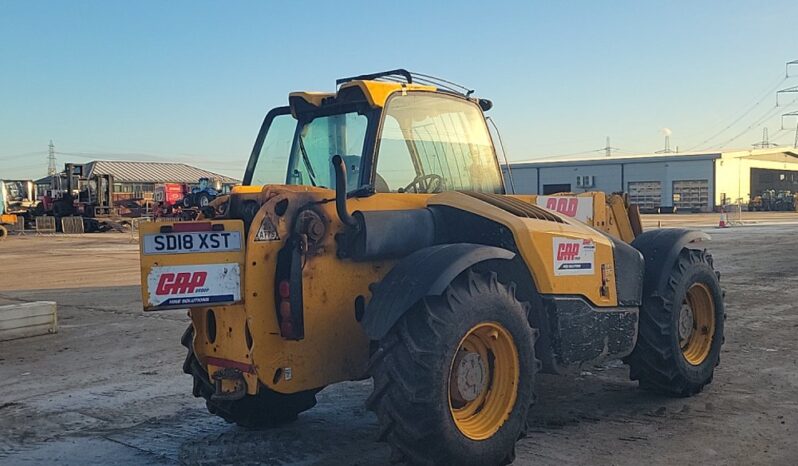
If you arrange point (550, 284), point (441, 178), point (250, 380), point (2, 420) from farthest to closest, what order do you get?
point (2, 420), point (441, 178), point (550, 284), point (250, 380)

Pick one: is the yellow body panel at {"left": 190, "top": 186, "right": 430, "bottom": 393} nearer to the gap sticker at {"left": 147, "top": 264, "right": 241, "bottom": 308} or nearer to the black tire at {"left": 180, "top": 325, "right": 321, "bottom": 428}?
the gap sticker at {"left": 147, "top": 264, "right": 241, "bottom": 308}

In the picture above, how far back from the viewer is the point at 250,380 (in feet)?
14.2

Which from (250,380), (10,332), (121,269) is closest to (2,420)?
(250,380)

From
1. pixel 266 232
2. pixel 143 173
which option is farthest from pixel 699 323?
pixel 143 173

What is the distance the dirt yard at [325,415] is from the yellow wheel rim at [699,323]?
0.34 m

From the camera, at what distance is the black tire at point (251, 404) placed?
16.6 ft

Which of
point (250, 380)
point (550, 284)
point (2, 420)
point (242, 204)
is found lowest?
point (2, 420)

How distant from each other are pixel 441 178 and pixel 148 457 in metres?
2.73

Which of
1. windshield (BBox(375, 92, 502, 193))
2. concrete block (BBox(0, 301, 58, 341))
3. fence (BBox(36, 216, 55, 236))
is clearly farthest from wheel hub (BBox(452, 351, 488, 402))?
fence (BBox(36, 216, 55, 236))

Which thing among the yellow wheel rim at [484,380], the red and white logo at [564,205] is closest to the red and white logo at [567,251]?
the yellow wheel rim at [484,380]

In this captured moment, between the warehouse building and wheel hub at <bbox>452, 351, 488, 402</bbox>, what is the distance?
54.6m

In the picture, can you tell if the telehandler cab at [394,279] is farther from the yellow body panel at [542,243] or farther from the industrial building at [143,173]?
the industrial building at [143,173]

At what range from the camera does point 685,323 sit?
6.27 metres

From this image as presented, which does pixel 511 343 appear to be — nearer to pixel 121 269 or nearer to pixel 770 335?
pixel 770 335
